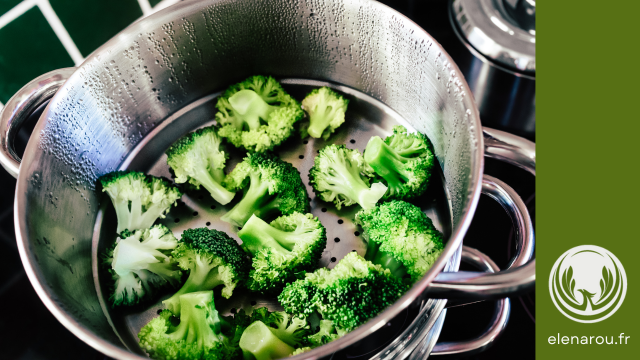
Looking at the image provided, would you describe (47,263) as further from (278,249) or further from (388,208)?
(388,208)

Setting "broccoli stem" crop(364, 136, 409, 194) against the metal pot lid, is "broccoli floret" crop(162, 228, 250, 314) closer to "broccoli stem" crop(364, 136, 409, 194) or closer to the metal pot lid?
"broccoli stem" crop(364, 136, 409, 194)

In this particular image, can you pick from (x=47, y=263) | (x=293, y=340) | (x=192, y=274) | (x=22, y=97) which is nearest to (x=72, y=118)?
(x=22, y=97)

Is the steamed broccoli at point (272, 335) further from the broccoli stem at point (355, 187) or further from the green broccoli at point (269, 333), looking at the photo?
the broccoli stem at point (355, 187)

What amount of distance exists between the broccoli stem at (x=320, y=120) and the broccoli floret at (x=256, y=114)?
41 millimetres

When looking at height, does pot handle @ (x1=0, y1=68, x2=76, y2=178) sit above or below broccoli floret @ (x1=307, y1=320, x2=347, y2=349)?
above

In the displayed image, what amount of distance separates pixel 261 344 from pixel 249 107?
60cm

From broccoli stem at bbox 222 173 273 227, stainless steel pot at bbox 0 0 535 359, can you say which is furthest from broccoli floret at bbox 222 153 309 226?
stainless steel pot at bbox 0 0 535 359

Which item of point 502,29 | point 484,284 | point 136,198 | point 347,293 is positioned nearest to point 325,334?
point 347,293

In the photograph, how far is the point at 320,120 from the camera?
1.25 metres

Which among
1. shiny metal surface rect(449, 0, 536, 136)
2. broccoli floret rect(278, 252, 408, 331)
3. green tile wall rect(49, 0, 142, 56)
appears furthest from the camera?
green tile wall rect(49, 0, 142, 56)

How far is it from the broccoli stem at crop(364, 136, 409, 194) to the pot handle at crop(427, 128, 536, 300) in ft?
0.66

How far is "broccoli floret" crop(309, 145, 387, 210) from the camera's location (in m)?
1.09
